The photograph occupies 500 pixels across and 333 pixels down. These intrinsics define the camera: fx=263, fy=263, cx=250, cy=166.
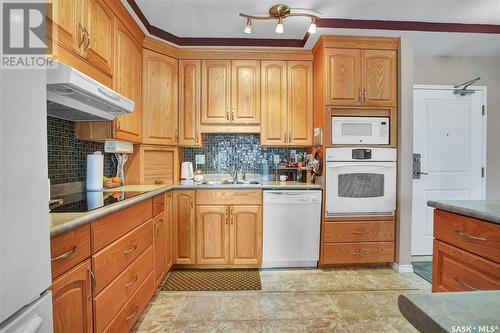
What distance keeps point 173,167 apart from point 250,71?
1397 millimetres

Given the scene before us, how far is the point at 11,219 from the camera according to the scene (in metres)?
0.60

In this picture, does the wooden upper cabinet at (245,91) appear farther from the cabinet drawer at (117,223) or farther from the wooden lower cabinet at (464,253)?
the wooden lower cabinet at (464,253)

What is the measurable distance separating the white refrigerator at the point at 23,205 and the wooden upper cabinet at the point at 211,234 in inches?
76.0

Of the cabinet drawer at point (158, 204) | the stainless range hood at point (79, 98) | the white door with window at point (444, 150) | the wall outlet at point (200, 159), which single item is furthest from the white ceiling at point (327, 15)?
the cabinet drawer at point (158, 204)

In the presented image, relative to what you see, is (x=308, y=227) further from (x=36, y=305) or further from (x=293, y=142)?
(x=36, y=305)

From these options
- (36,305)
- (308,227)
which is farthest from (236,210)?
(36,305)

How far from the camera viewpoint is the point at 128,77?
2334 millimetres

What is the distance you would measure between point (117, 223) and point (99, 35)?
4.43ft

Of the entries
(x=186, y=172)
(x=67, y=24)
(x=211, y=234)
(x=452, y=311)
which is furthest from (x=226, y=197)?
(x=452, y=311)

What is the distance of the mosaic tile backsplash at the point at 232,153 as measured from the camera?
3232 mm

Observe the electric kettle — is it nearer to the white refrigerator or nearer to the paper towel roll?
the paper towel roll

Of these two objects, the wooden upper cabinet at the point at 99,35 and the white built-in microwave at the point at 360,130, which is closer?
the wooden upper cabinet at the point at 99,35

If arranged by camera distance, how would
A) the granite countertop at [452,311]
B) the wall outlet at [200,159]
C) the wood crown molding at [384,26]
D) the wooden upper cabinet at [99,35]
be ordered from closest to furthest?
1. the granite countertop at [452,311]
2. the wooden upper cabinet at [99,35]
3. the wood crown molding at [384,26]
4. the wall outlet at [200,159]

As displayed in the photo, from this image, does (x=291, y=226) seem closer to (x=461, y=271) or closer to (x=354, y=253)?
(x=354, y=253)
